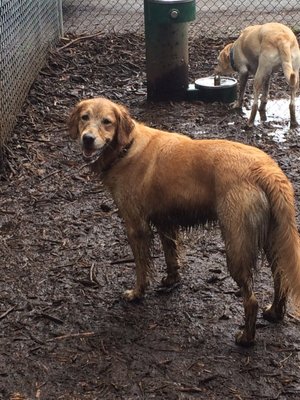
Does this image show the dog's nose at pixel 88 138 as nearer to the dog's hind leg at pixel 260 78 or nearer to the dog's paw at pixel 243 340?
the dog's paw at pixel 243 340

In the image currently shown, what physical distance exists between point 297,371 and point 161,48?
5156 millimetres

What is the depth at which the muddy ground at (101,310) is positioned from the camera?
12.4 feet

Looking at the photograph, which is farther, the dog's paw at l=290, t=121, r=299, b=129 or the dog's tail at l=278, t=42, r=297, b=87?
the dog's paw at l=290, t=121, r=299, b=129

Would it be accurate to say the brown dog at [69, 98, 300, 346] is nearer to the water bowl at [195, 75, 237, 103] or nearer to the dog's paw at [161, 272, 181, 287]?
the dog's paw at [161, 272, 181, 287]

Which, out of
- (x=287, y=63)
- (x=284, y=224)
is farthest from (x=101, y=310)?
(x=287, y=63)

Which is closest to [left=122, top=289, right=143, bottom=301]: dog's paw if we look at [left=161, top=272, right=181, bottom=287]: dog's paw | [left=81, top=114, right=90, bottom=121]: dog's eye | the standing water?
[left=161, top=272, right=181, bottom=287]: dog's paw

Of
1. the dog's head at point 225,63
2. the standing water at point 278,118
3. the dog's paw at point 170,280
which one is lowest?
the standing water at point 278,118

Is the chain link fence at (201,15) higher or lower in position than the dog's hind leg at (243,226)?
lower

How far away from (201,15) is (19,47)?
560 cm

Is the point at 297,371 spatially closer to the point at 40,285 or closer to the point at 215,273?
the point at 215,273

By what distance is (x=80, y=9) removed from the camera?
43.1 ft

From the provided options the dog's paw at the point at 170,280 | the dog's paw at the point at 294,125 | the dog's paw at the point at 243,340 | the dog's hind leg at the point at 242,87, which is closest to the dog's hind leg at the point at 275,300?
the dog's paw at the point at 243,340

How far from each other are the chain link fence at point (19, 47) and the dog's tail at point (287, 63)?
283cm

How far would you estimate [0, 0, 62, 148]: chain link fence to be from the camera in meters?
6.97
